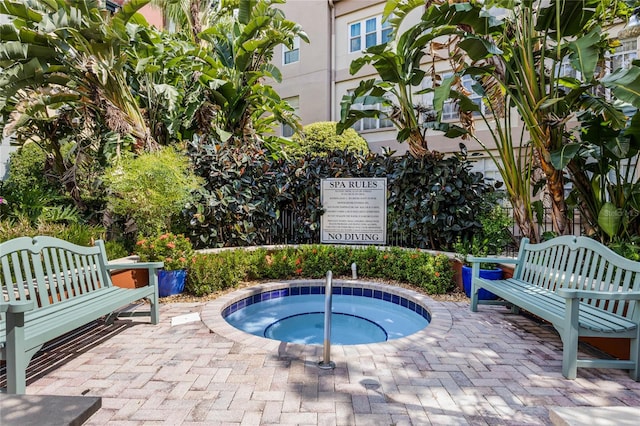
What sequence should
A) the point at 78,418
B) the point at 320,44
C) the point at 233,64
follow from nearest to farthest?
the point at 78,418, the point at 233,64, the point at 320,44

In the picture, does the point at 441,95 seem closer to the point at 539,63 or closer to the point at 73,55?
the point at 539,63

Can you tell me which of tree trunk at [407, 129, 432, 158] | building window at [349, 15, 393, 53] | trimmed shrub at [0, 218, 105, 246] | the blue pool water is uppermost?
building window at [349, 15, 393, 53]

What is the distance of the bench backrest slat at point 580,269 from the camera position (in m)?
3.10

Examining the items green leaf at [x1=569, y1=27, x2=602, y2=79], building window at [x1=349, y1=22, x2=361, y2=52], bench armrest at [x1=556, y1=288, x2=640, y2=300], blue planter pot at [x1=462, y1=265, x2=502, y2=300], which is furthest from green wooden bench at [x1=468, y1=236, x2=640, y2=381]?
building window at [x1=349, y1=22, x2=361, y2=52]

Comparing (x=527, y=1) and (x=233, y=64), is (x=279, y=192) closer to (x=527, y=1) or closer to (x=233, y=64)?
(x=233, y=64)

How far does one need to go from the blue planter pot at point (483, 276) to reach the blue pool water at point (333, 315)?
100 cm

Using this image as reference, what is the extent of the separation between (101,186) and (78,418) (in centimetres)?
706

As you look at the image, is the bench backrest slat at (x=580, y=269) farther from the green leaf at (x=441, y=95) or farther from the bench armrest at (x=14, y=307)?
the bench armrest at (x=14, y=307)

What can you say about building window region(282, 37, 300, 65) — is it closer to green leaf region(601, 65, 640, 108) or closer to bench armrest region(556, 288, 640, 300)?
green leaf region(601, 65, 640, 108)

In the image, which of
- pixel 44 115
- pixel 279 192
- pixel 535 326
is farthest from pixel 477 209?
pixel 44 115

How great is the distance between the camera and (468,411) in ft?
8.09

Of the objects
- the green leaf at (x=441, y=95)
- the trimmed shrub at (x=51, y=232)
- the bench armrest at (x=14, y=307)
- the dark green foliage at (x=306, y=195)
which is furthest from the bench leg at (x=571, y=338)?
the trimmed shrub at (x=51, y=232)

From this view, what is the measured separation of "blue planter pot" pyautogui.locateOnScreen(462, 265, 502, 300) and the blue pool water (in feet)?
3.26

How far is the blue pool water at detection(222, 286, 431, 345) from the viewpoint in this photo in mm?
4852
